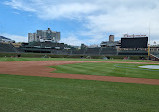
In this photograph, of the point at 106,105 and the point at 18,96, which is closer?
the point at 106,105

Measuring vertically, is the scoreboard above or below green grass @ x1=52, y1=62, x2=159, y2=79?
above

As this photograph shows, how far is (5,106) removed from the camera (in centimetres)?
468

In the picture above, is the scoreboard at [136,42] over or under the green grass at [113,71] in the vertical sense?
over

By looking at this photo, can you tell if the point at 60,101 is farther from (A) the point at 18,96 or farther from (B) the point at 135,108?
(B) the point at 135,108

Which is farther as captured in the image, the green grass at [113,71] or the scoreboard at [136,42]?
the scoreboard at [136,42]

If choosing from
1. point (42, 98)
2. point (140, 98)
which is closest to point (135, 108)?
point (140, 98)

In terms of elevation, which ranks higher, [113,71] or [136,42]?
[136,42]

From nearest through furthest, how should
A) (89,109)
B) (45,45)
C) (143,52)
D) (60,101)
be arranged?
(89,109)
(60,101)
(143,52)
(45,45)

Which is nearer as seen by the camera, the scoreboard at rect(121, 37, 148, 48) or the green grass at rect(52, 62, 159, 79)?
the green grass at rect(52, 62, 159, 79)

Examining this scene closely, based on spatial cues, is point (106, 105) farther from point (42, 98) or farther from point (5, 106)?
point (5, 106)

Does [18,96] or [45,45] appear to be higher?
[45,45]

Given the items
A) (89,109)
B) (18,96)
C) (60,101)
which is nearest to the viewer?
(89,109)

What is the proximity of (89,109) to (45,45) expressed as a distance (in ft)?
318

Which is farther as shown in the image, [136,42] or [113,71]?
[136,42]
